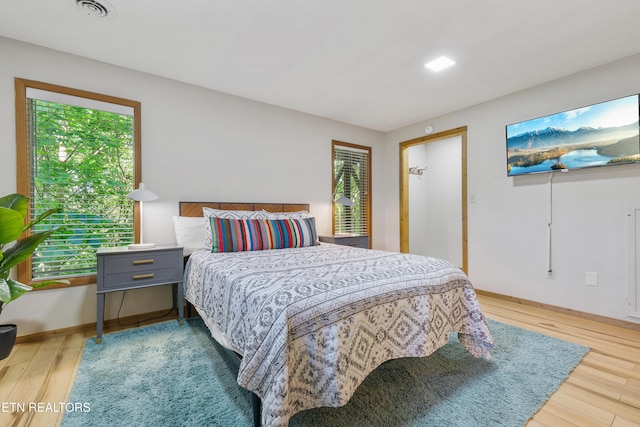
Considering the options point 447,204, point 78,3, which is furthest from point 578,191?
point 78,3

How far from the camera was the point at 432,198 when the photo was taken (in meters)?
5.18

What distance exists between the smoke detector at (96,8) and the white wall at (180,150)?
0.78 m

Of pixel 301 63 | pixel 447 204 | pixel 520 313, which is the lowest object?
pixel 520 313

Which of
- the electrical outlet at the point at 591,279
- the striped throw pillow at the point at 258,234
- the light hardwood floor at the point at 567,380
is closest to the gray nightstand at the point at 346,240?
the striped throw pillow at the point at 258,234

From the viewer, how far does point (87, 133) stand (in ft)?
8.27

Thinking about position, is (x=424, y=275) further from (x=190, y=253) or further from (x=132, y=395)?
(x=190, y=253)

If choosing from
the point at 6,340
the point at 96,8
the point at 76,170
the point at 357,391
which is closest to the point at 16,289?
the point at 6,340

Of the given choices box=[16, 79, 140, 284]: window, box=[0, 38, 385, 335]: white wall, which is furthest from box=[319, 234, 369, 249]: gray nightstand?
box=[16, 79, 140, 284]: window

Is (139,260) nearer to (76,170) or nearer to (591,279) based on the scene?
(76,170)

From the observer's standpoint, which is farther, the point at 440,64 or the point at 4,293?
the point at 440,64

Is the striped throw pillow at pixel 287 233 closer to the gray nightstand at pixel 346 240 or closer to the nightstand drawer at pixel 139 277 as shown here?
the gray nightstand at pixel 346 240

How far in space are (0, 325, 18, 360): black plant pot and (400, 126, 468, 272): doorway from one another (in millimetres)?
4429

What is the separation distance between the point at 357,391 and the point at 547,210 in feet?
9.42

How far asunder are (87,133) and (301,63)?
2047mm
